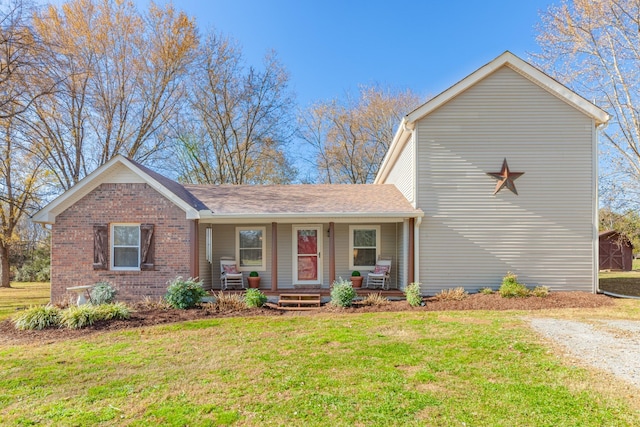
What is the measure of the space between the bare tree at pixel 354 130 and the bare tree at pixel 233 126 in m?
3.06

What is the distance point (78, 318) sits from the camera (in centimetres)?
697

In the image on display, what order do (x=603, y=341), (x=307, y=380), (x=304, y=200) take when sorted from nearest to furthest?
(x=307, y=380), (x=603, y=341), (x=304, y=200)

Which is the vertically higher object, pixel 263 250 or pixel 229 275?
pixel 263 250

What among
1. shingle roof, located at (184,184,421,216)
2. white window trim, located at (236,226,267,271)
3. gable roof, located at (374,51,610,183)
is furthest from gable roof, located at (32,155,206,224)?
gable roof, located at (374,51,610,183)

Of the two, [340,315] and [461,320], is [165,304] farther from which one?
[461,320]

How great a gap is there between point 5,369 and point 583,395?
7.34 m

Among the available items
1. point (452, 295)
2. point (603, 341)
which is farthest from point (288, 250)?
point (603, 341)

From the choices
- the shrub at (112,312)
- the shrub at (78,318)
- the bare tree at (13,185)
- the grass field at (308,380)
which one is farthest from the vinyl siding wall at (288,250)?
the bare tree at (13,185)

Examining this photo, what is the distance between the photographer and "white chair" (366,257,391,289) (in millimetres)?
10531

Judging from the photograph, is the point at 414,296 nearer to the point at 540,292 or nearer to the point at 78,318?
the point at 540,292

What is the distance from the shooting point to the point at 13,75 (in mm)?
9547

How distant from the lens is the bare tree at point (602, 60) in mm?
13484

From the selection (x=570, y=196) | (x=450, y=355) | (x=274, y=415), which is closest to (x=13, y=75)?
(x=274, y=415)

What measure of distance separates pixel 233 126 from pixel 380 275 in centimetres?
1610
